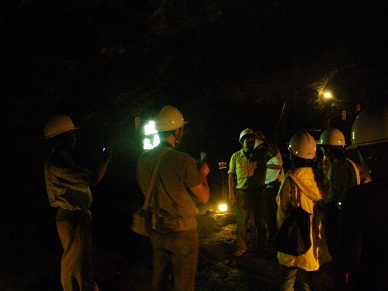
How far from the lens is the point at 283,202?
2.86 meters

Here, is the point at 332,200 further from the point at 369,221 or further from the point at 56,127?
the point at 56,127

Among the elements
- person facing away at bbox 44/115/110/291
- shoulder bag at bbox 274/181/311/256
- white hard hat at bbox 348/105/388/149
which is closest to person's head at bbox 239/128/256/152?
shoulder bag at bbox 274/181/311/256

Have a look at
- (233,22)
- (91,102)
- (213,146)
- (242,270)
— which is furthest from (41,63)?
(213,146)

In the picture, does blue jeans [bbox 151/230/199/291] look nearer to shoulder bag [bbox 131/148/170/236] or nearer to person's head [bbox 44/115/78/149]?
shoulder bag [bbox 131/148/170/236]

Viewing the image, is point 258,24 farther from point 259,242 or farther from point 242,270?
point 242,270

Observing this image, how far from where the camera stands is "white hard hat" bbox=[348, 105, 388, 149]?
5.80ft

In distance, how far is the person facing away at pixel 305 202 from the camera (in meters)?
2.78

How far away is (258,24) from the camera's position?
298 inches

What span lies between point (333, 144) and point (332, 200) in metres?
1.04

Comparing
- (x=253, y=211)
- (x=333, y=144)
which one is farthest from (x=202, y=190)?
(x=253, y=211)

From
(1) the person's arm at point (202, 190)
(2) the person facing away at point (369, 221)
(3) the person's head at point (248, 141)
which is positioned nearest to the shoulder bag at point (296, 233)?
(2) the person facing away at point (369, 221)

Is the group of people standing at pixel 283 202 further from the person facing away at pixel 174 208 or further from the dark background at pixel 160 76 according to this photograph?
the dark background at pixel 160 76

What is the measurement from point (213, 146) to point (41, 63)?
7316 millimetres

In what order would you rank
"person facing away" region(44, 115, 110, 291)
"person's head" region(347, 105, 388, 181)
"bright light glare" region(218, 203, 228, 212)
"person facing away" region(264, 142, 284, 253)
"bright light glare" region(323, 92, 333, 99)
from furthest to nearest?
"bright light glare" region(323, 92, 333, 99) < "bright light glare" region(218, 203, 228, 212) < "person facing away" region(264, 142, 284, 253) < "person facing away" region(44, 115, 110, 291) < "person's head" region(347, 105, 388, 181)
